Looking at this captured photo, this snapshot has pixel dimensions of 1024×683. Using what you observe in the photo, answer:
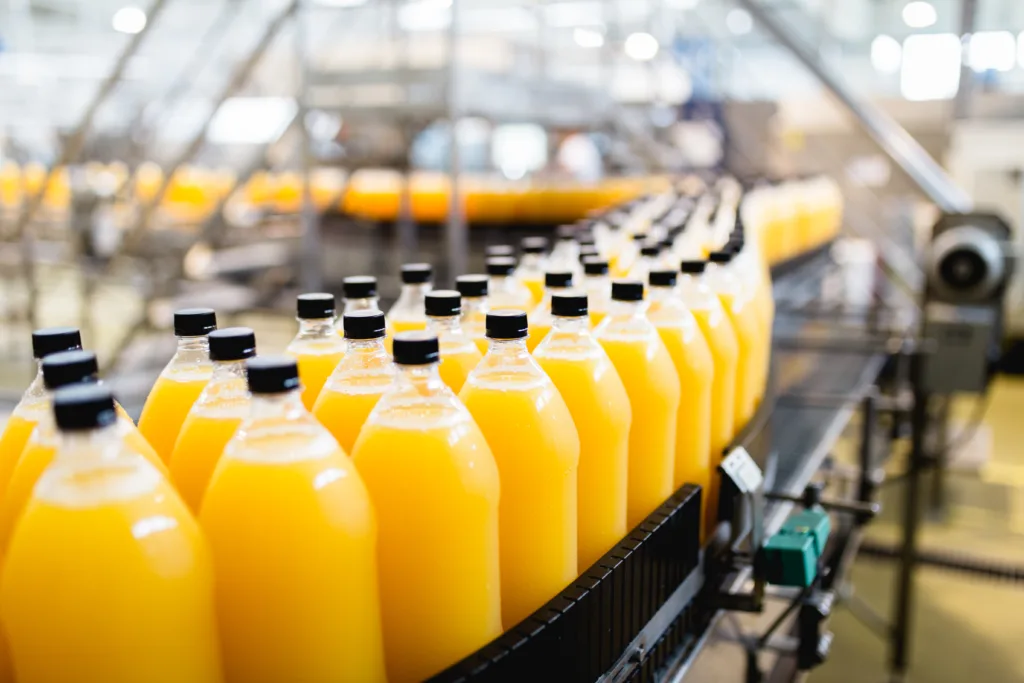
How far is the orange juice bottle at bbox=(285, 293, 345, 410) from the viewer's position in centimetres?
83

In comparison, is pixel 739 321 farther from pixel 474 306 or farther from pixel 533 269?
pixel 474 306

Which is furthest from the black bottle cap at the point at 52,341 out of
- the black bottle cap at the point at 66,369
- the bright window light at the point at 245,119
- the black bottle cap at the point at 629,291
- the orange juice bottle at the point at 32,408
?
the bright window light at the point at 245,119

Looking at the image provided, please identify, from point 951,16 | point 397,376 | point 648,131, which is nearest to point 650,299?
point 397,376

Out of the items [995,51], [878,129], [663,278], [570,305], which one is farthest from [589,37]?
[995,51]

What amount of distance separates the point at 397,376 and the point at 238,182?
2.12 metres

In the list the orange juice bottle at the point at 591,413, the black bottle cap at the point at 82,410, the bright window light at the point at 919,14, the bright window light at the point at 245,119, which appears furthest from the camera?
the bright window light at the point at 919,14

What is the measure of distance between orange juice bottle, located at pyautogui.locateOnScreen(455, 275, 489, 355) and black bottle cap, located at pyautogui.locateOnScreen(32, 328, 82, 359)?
1.32ft

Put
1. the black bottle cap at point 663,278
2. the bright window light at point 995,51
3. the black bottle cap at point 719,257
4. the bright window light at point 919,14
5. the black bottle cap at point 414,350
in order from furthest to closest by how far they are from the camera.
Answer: the bright window light at point 919,14 → the bright window light at point 995,51 → the black bottle cap at point 719,257 → the black bottle cap at point 663,278 → the black bottle cap at point 414,350

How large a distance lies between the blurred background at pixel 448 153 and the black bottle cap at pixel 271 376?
193 centimetres

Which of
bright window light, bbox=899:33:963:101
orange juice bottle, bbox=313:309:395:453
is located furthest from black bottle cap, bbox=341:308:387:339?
bright window light, bbox=899:33:963:101

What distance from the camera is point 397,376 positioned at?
702mm

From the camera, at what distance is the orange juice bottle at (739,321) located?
1272 millimetres

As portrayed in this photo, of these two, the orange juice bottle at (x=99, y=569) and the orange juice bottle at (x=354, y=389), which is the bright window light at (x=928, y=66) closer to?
the orange juice bottle at (x=354, y=389)

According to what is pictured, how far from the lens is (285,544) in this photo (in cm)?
58
